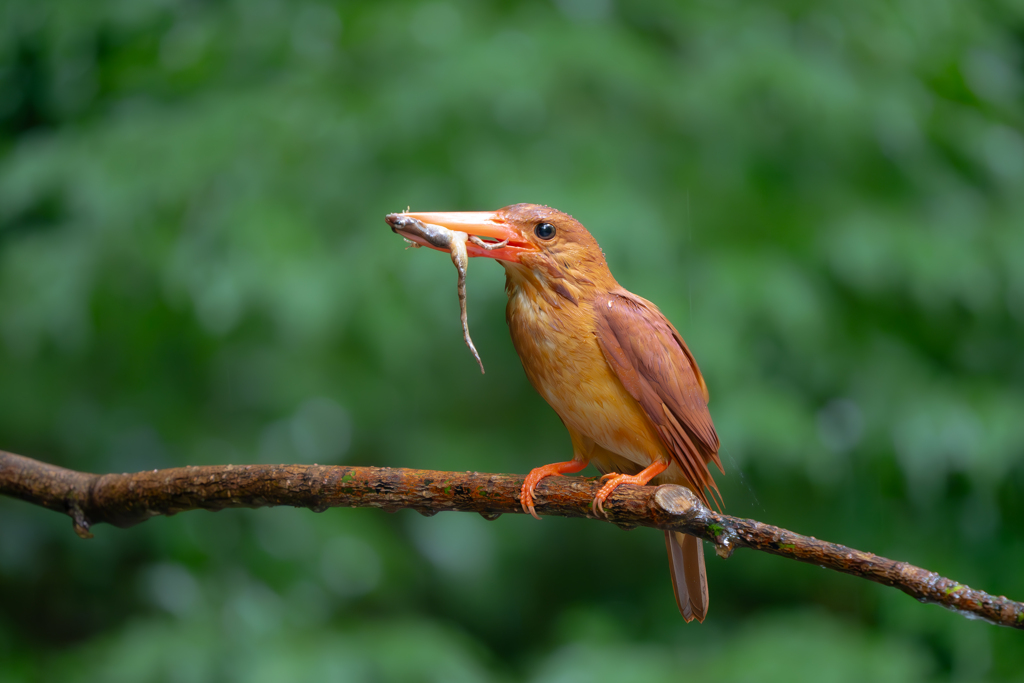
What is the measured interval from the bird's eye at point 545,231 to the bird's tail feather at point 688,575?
54 centimetres

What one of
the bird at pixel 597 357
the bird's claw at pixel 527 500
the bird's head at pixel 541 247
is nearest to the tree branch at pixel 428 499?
the bird's claw at pixel 527 500

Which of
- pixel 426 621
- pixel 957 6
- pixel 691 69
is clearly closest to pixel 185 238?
pixel 426 621

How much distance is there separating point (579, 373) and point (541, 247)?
22 cm

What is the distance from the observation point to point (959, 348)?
3.27m

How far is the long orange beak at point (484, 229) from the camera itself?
48.0 inches

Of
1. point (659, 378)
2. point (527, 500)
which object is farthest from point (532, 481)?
point (659, 378)

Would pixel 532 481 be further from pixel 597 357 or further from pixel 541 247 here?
pixel 541 247

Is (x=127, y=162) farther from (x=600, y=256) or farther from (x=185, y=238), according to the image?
(x=600, y=256)

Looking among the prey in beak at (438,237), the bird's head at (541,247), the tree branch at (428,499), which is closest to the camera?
the tree branch at (428,499)

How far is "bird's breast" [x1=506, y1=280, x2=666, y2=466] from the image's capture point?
131 centimetres

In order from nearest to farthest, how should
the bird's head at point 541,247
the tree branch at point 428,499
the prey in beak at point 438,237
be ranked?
the tree branch at point 428,499
the prey in beak at point 438,237
the bird's head at point 541,247

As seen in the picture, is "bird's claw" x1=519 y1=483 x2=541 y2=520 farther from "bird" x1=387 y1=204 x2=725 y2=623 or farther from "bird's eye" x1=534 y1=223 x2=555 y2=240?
"bird's eye" x1=534 y1=223 x2=555 y2=240

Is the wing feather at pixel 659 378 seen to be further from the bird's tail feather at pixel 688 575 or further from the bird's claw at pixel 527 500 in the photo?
the bird's claw at pixel 527 500

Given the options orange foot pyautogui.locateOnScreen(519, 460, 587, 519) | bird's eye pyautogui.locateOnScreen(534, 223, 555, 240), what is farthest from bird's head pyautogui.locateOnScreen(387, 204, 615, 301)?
orange foot pyautogui.locateOnScreen(519, 460, 587, 519)
